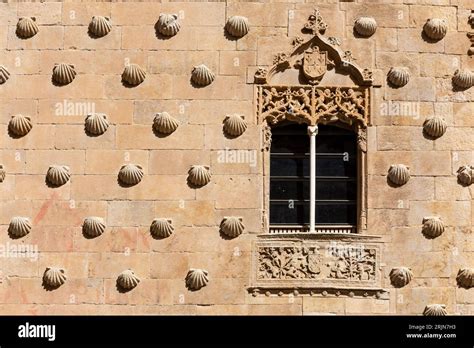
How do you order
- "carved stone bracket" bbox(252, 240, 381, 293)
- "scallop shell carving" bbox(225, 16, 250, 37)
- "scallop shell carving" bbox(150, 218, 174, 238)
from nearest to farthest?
"carved stone bracket" bbox(252, 240, 381, 293)
"scallop shell carving" bbox(150, 218, 174, 238)
"scallop shell carving" bbox(225, 16, 250, 37)

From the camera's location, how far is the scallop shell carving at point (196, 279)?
24234mm

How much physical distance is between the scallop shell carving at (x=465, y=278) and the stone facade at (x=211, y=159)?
0.02m

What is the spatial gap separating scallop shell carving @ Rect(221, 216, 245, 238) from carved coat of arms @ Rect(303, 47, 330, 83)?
202 cm

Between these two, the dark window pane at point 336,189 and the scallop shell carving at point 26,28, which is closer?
the dark window pane at point 336,189

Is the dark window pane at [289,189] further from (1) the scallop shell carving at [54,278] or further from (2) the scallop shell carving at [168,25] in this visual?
(1) the scallop shell carving at [54,278]

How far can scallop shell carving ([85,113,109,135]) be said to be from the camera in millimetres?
24719

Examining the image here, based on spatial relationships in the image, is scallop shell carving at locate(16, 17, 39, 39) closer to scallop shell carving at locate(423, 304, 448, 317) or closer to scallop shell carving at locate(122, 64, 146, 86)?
scallop shell carving at locate(122, 64, 146, 86)

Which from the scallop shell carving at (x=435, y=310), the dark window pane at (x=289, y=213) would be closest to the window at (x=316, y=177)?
the dark window pane at (x=289, y=213)

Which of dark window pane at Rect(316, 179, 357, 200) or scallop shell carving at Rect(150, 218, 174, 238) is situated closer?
scallop shell carving at Rect(150, 218, 174, 238)

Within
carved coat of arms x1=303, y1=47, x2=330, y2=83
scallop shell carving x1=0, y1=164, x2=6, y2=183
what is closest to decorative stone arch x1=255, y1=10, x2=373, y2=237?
carved coat of arms x1=303, y1=47, x2=330, y2=83

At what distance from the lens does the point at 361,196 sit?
973 inches

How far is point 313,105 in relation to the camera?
24.8m

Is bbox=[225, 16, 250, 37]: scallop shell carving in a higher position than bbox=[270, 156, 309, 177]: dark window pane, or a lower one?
higher

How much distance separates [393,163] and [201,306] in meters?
2.98
